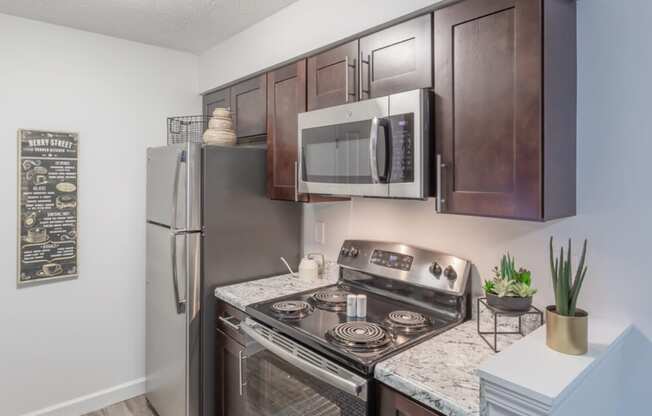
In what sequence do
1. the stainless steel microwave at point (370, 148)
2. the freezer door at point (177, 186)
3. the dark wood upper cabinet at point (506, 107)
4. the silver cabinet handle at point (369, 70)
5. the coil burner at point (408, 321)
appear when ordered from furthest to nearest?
1. the freezer door at point (177, 186)
2. the silver cabinet handle at point (369, 70)
3. the coil burner at point (408, 321)
4. the stainless steel microwave at point (370, 148)
5. the dark wood upper cabinet at point (506, 107)

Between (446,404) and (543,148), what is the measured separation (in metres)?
0.77

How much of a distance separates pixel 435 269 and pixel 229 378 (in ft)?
3.87

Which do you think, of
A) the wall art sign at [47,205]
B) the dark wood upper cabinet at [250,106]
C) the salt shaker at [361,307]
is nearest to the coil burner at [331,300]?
the salt shaker at [361,307]

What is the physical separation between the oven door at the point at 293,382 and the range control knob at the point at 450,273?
2.00ft

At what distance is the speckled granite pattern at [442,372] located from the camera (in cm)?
104

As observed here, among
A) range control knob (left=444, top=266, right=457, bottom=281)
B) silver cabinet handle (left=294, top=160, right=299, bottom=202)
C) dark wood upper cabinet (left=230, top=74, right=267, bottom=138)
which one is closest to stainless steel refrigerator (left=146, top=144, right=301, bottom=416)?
dark wood upper cabinet (left=230, top=74, right=267, bottom=138)

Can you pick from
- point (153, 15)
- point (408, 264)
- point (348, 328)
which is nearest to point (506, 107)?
point (408, 264)

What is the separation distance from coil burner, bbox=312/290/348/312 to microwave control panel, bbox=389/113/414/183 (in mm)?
672

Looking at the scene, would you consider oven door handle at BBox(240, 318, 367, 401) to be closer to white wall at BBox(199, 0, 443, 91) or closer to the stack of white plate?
the stack of white plate

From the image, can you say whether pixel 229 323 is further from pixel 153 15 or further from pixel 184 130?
pixel 153 15

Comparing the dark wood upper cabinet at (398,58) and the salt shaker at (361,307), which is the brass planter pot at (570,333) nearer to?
the salt shaker at (361,307)

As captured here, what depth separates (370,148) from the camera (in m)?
1.50

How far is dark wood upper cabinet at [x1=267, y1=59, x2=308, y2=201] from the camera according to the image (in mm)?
2006

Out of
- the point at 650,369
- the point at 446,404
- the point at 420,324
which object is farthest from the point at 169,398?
the point at 650,369
